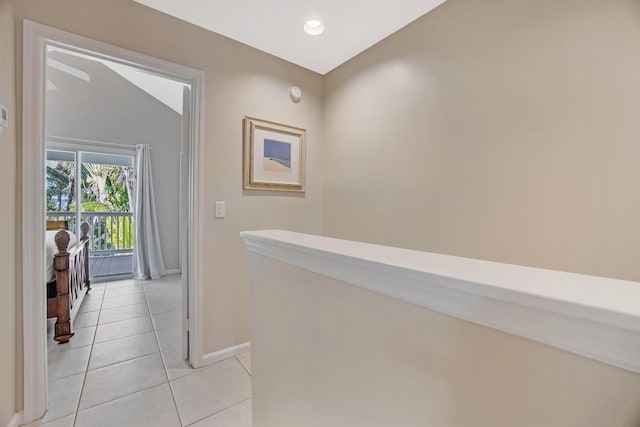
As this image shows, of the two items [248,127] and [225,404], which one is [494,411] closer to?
[225,404]

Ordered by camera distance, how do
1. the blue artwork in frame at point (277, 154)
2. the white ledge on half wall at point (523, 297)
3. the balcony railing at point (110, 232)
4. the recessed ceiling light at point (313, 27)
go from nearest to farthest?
the white ledge on half wall at point (523, 297)
the recessed ceiling light at point (313, 27)
the blue artwork in frame at point (277, 154)
the balcony railing at point (110, 232)

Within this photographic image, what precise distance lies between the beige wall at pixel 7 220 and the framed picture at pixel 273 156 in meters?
1.24

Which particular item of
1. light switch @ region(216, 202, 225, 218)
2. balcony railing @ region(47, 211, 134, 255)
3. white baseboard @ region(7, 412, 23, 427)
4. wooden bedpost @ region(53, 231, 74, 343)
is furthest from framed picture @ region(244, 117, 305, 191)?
balcony railing @ region(47, 211, 134, 255)

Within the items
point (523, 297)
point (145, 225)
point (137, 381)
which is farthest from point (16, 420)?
point (145, 225)

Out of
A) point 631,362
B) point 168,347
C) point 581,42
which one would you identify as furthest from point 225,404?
point 581,42

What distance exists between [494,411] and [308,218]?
7.20 ft

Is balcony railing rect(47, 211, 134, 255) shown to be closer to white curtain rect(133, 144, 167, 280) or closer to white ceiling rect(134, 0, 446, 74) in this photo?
white curtain rect(133, 144, 167, 280)

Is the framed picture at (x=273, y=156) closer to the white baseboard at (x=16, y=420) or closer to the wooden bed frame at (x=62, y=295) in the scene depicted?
the wooden bed frame at (x=62, y=295)

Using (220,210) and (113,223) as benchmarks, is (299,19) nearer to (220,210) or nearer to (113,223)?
(220,210)

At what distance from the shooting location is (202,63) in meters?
1.97

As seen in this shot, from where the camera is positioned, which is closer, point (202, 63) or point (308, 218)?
point (202, 63)

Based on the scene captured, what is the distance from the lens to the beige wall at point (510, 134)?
3.81 ft

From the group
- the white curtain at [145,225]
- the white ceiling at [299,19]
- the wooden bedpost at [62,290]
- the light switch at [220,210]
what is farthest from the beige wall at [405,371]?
the white curtain at [145,225]

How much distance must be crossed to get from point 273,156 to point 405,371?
1.99 meters
